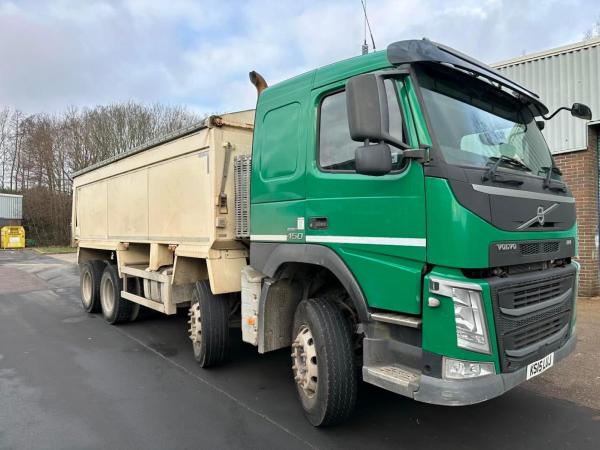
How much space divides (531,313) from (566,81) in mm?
7317

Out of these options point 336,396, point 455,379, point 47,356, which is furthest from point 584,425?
point 47,356

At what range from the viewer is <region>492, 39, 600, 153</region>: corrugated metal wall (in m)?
8.50

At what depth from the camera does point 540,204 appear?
130 inches

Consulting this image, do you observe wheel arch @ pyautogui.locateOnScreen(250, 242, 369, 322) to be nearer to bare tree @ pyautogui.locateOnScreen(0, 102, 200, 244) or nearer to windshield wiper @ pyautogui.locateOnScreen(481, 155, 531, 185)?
windshield wiper @ pyautogui.locateOnScreen(481, 155, 531, 185)

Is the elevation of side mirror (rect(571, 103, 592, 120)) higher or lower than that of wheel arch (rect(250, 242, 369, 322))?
higher

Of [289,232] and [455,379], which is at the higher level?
[289,232]

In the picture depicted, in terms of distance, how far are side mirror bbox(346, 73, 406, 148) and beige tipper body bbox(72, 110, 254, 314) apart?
89.3 inches

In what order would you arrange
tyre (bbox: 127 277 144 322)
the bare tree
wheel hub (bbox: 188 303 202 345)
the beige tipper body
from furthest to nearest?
the bare tree
tyre (bbox: 127 277 144 322)
wheel hub (bbox: 188 303 202 345)
the beige tipper body

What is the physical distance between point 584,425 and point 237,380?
3.22 meters

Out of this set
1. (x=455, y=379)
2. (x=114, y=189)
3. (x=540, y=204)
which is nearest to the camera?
(x=455, y=379)

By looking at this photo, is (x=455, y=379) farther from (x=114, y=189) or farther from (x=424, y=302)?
(x=114, y=189)

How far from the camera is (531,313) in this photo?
10.4ft

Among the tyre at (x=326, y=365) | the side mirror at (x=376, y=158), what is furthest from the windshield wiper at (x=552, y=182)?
the tyre at (x=326, y=365)

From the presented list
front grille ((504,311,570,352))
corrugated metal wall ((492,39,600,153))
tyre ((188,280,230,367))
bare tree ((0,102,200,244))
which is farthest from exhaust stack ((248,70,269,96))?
bare tree ((0,102,200,244))
